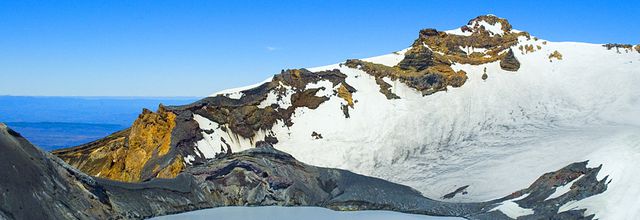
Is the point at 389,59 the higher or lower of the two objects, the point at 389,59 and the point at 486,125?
the higher

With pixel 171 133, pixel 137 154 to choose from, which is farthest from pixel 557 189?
pixel 137 154

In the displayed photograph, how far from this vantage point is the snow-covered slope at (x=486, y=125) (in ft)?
149

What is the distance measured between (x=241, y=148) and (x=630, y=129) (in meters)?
29.8

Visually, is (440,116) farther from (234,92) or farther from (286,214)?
(286,214)

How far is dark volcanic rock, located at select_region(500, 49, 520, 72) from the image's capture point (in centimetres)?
6457

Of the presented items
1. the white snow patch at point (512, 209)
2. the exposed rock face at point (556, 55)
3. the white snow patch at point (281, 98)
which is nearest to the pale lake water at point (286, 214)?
the white snow patch at point (512, 209)

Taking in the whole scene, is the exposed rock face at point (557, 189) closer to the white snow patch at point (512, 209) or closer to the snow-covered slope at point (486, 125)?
the white snow patch at point (512, 209)

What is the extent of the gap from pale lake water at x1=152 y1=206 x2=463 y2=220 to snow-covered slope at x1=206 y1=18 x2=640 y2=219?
6.43 meters

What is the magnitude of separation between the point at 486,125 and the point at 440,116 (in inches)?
170

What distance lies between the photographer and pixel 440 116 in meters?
57.7

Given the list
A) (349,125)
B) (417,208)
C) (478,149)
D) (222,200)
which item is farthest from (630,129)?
(222,200)

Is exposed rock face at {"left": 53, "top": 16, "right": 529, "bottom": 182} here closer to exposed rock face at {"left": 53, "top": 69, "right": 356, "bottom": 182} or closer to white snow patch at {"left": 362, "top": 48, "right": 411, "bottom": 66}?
exposed rock face at {"left": 53, "top": 69, "right": 356, "bottom": 182}

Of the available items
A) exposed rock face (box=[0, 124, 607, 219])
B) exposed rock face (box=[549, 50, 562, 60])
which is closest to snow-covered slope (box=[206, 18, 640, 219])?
exposed rock face (box=[549, 50, 562, 60])

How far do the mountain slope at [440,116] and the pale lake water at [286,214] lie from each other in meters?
6.39
